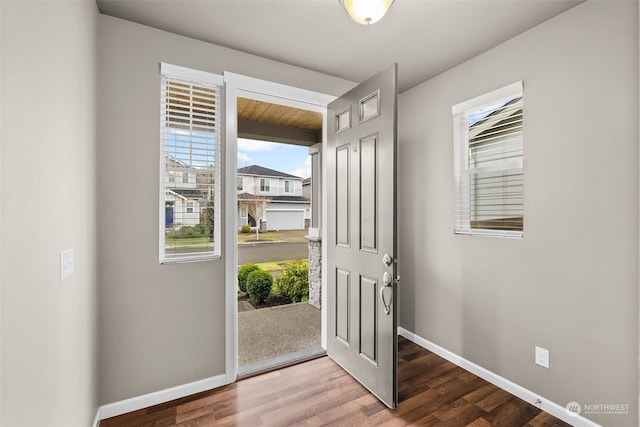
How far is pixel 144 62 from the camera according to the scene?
2031mm

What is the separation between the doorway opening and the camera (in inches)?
127

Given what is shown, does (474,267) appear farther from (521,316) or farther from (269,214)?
(269,214)

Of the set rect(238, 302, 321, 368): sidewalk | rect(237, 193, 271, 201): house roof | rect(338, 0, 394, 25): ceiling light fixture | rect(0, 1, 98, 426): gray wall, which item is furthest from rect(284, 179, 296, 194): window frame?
rect(338, 0, 394, 25): ceiling light fixture

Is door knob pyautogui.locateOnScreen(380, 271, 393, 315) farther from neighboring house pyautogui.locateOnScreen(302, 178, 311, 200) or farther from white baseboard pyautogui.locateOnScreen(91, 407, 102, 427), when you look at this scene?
neighboring house pyautogui.locateOnScreen(302, 178, 311, 200)

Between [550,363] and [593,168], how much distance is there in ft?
4.14

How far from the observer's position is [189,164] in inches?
86.3

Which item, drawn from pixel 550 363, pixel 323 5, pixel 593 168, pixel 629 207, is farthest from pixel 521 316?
pixel 323 5

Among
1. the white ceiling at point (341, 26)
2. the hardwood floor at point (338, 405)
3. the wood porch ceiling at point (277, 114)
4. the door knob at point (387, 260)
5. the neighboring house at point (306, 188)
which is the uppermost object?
the white ceiling at point (341, 26)

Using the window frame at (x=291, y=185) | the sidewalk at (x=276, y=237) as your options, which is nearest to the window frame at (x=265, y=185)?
the window frame at (x=291, y=185)

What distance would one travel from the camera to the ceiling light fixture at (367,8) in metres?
1.52

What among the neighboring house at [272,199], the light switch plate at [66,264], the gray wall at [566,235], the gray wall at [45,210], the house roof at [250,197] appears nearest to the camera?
the gray wall at [45,210]
